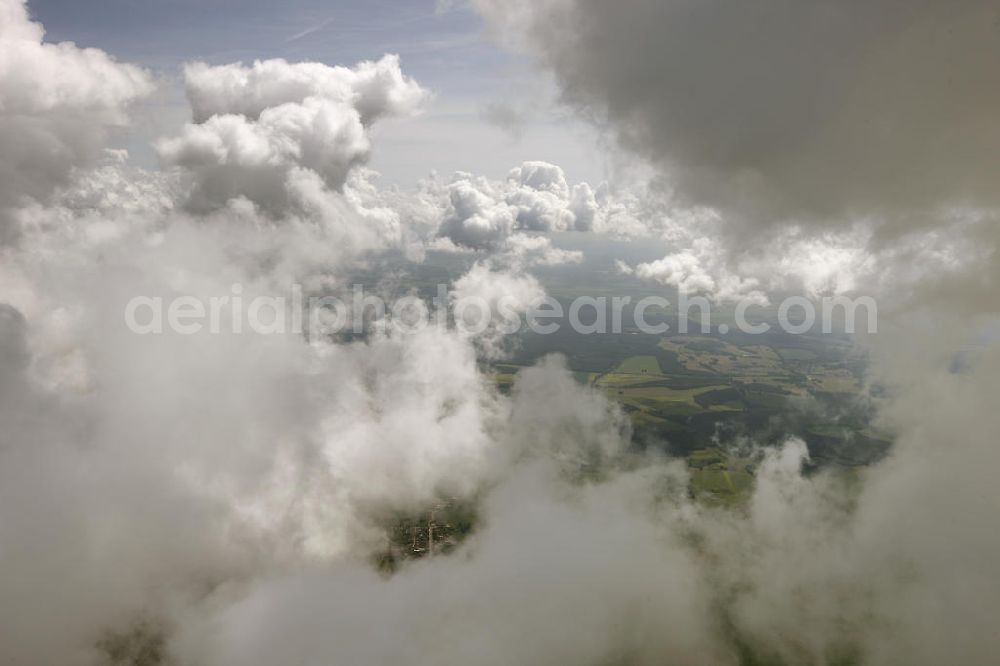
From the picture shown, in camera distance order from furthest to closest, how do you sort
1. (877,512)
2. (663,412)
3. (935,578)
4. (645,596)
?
(663,412)
(645,596)
(877,512)
(935,578)

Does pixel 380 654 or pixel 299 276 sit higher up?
pixel 299 276

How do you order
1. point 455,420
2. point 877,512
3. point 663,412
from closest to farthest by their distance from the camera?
point 877,512
point 455,420
point 663,412

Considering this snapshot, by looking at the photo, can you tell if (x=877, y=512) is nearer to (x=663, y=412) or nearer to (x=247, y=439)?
(x=663, y=412)

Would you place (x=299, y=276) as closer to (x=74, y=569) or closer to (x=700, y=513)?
(x=74, y=569)

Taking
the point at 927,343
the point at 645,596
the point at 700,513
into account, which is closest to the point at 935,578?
the point at 927,343

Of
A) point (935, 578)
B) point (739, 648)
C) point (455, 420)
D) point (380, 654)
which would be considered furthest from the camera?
point (455, 420)

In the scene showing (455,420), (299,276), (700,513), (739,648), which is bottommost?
(739,648)

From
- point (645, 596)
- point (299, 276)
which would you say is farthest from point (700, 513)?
point (299, 276)

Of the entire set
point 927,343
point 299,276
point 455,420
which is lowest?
point 455,420

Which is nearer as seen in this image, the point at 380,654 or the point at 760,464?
the point at 380,654
